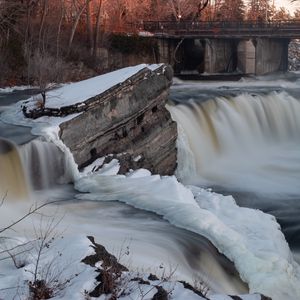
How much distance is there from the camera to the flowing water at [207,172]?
769 cm

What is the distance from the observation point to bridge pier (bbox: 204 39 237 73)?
119 ft

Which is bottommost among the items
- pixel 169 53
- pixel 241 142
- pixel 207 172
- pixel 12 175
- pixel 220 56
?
pixel 207 172

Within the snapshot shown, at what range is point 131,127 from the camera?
48.6 ft

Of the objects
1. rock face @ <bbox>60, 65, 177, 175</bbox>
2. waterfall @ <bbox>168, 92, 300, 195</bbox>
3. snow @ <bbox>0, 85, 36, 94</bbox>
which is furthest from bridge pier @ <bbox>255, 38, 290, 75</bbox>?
rock face @ <bbox>60, 65, 177, 175</bbox>

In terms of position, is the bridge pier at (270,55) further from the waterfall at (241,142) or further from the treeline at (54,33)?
the waterfall at (241,142)

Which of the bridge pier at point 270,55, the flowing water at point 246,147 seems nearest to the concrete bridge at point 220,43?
the bridge pier at point 270,55

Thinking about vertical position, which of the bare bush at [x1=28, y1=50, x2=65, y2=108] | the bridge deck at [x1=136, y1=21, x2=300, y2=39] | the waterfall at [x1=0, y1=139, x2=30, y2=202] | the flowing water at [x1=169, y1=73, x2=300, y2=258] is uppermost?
the bridge deck at [x1=136, y1=21, x2=300, y2=39]

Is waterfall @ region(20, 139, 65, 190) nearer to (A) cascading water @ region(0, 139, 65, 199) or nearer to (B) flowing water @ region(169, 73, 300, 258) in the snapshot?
(A) cascading water @ region(0, 139, 65, 199)


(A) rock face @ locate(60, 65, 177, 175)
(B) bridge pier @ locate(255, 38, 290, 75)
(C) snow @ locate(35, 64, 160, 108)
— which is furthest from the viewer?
(B) bridge pier @ locate(255, 38, 290, 75)

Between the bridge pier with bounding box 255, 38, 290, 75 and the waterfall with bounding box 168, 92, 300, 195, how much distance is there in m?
14.2

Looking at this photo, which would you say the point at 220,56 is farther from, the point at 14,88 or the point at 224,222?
the point at 224,222

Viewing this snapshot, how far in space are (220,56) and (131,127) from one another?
24.2m

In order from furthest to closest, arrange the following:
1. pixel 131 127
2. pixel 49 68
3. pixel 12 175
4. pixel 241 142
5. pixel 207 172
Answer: pixel 49 68, pixel 241 142, pixel 207 172, pixel 131 127, pixel 12 175

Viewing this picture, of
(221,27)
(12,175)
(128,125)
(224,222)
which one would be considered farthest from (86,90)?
(221,27)
